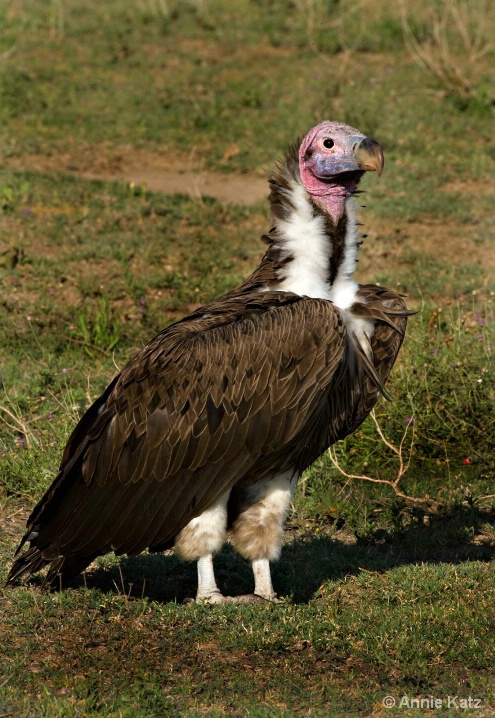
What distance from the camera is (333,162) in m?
5.45

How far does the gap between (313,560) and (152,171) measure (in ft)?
21.8

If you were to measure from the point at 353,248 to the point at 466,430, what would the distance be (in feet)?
6.95

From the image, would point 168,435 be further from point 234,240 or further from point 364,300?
point 234,240

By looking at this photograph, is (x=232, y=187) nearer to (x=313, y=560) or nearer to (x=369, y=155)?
(x=313, y=560)

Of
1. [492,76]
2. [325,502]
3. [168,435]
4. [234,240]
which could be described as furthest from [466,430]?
[492,76]

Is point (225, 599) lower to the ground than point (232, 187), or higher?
lower

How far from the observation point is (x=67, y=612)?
5184 millimetres

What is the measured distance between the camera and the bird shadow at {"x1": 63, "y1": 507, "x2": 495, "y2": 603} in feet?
18.7

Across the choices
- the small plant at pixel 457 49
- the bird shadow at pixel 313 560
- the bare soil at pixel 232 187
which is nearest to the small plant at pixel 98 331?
the bare soil at pixel 232 187

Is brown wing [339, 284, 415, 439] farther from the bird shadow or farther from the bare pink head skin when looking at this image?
the bird shadow

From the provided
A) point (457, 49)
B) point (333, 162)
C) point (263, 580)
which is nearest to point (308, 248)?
point (333, 162)

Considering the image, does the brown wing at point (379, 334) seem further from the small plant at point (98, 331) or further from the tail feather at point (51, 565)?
the small plant at point (98, 331)

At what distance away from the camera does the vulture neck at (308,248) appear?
17.6 feet

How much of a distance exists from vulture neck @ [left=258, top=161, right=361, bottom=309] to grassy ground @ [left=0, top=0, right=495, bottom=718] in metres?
1.40
